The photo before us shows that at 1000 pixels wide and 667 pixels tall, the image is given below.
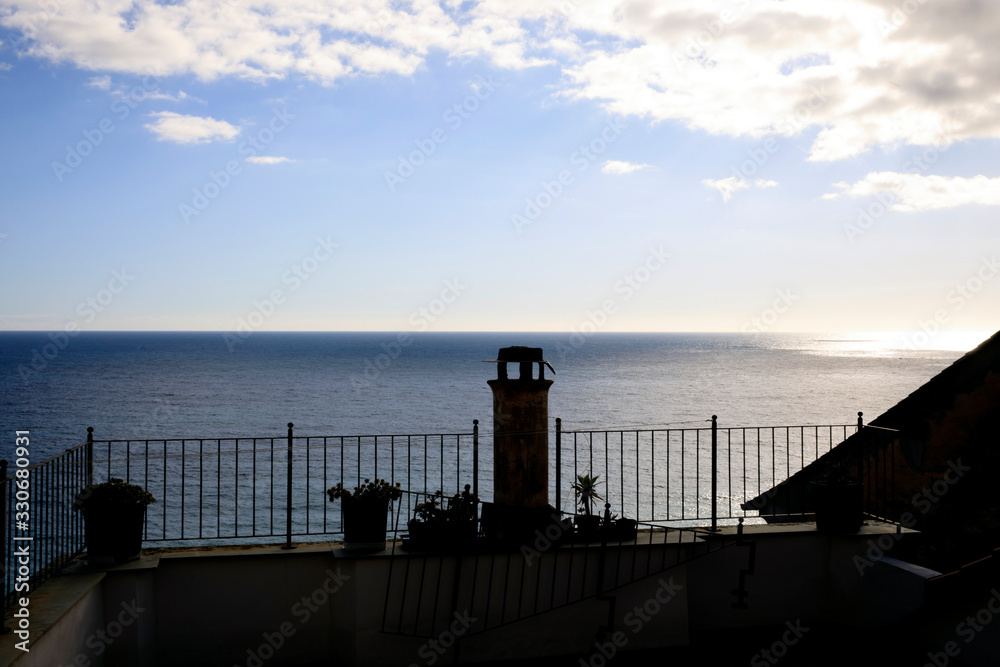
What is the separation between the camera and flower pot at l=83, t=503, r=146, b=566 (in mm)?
5441

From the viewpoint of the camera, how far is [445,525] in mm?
6051

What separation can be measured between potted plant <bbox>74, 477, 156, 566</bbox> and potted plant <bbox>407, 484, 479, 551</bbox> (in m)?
2.04

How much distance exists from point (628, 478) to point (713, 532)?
79.4 ft

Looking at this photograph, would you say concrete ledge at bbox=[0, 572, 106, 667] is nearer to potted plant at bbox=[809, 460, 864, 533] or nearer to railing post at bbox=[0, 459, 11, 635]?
railing post at bbox=[0, 459, 11, 635]

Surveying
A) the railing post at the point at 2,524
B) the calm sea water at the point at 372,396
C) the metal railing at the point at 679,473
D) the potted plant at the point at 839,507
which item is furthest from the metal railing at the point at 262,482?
the railing post at the point at 2,524

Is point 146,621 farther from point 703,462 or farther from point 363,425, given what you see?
point 363,425

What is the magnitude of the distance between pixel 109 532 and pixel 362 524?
187 cm

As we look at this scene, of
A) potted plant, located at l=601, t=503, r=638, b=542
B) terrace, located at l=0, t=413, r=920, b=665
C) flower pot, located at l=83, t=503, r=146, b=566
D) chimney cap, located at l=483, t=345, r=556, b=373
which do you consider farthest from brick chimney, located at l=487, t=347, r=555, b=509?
flower pot, located at l=83, t=503, r=146, b=566

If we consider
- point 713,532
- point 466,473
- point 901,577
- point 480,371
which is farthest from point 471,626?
point 480,371

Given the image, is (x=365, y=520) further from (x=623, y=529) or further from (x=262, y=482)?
(x=262, y=482)

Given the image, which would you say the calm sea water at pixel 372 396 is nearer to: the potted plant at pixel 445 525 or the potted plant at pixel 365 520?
the potted plant at pixel 445 525

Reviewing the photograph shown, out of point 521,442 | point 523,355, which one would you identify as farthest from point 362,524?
point 523,355

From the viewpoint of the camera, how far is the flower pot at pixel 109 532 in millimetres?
5441

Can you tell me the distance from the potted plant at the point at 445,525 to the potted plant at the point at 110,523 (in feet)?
6.69
